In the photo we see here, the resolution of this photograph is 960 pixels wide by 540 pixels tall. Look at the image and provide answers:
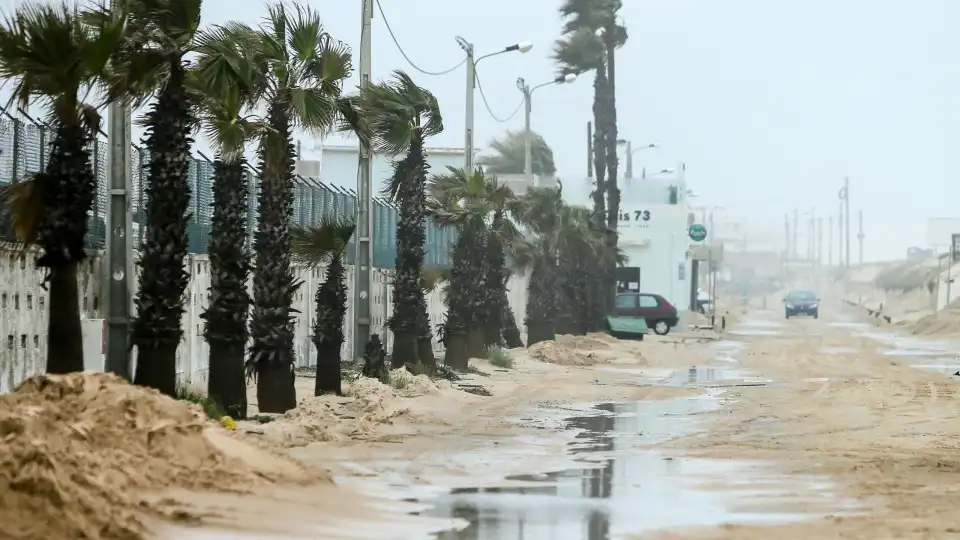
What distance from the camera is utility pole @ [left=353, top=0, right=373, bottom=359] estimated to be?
27375 mm

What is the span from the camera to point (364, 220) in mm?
27750

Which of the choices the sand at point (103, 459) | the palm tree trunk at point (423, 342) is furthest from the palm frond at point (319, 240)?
the sand at point (103, 459)

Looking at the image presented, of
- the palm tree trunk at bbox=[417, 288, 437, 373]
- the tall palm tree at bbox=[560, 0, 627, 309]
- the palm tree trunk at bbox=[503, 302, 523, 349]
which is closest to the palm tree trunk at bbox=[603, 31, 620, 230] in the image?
the tall palm tree at bbox=[560, 0, 627, 309]

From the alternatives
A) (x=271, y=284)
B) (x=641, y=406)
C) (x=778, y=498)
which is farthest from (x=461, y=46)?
(x=778, y=498)

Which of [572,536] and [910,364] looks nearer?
[572,536]

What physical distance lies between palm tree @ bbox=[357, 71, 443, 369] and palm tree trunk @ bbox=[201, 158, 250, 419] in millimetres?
8223

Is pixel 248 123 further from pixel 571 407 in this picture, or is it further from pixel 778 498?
pixel 778 498

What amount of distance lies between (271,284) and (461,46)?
22.9 m

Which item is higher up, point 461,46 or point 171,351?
point 461,46

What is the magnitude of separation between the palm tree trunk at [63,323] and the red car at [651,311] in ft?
153

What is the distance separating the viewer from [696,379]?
33.2 meters

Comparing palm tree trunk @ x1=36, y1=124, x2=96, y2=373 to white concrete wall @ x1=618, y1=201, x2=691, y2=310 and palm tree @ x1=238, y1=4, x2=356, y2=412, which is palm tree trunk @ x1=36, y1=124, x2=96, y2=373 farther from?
white concrete wall @ x1=618, y1=201, x2=691, y2=310

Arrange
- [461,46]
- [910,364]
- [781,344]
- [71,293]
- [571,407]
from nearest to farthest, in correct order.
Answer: [71,293]
[571,407]
[910,364]
[461,46]
[781,344]

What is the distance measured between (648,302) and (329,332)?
40.0 metres
